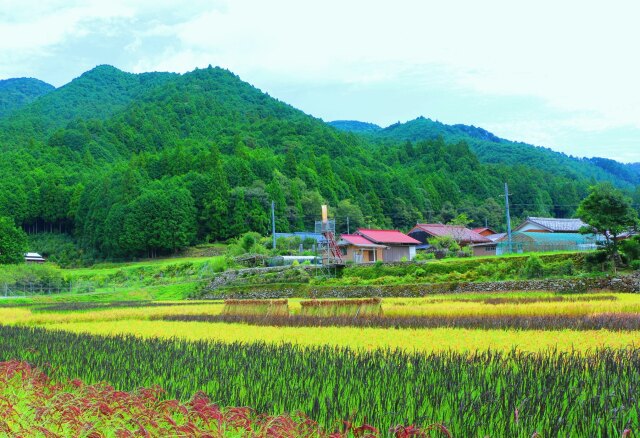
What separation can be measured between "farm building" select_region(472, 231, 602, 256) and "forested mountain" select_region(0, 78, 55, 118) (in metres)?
97.0

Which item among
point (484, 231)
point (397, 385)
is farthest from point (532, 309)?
point (484, 231)

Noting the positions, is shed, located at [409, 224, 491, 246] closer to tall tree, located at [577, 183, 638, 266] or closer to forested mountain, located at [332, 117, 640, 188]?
tall tree, located at [577, 183, 638, 266]

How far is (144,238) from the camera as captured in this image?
203 feet

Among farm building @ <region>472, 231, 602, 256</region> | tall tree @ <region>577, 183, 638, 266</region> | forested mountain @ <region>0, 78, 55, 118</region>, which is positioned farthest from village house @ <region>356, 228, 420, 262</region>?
forested mountain @ <region>0, 78, 55, 118</region>

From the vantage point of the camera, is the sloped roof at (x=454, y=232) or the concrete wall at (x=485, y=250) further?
the sloped roof at (x=454, y=232)

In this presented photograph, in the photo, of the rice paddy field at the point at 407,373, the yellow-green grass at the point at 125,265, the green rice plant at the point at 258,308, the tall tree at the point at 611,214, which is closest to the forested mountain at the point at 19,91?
the yellow-green grass at the point at 125,265

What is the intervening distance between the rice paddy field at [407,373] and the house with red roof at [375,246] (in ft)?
112

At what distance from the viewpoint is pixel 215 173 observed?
67688 millimetres

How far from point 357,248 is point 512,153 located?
6705 centimetres

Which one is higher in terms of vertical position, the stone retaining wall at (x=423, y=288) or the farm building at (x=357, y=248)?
the farm building at (x=357, y=248)

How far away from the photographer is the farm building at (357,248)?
4741cm

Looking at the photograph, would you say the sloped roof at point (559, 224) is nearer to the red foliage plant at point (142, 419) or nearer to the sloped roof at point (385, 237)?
the sloped roof at point (385, 237)

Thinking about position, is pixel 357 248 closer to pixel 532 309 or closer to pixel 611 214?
pixel 611 214

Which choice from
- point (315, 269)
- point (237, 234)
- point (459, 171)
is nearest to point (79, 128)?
point (237, 234)
